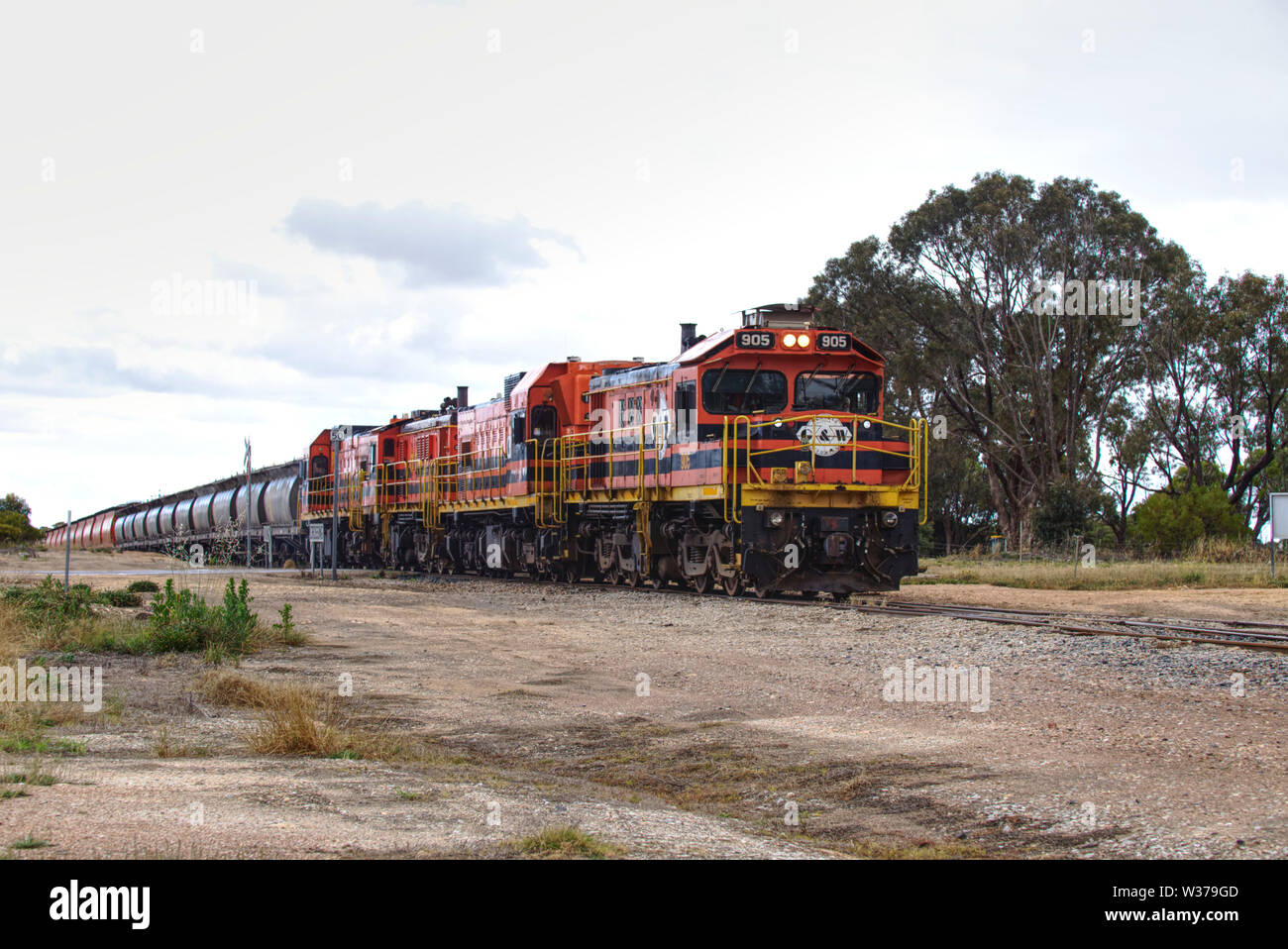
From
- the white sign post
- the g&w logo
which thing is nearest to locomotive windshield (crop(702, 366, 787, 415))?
the g&w logo

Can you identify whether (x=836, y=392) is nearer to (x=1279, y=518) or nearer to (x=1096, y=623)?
(x=1096, y=623)

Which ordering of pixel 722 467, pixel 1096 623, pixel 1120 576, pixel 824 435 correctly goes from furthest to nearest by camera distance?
1. pixel 1120 576
2. pixel 824 435
3. pixel 722 467
4. pixel 1096 623

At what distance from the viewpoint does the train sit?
19641mm

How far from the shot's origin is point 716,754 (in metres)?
9.20

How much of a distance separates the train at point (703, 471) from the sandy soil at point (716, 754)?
3.00 meters

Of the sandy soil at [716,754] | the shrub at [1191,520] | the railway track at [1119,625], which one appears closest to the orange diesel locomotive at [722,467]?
the railway track at [1119,625]

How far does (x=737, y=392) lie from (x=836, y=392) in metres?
1.74

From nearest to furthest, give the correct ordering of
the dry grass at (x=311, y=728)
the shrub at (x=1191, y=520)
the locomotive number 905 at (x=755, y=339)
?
the dry grass at (x=311, y=728), the locomotive number 905 at (x=755, y=339), the shrub at (x=1191, y=520)

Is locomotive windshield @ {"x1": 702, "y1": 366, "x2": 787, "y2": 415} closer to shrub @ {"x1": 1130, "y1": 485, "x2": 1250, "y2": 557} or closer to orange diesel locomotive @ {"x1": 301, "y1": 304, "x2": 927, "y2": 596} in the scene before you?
orange diesel locomotive @ {"x1": 301, "y1": 304, "x2": 927, "y2": 596}

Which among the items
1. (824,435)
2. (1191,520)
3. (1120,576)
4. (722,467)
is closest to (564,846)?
(722,467)

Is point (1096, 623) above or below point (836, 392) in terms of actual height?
below

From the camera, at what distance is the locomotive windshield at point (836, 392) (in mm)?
21156

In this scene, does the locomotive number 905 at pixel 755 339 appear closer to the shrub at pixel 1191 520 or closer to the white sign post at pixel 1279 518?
the white sign post at pixel 1279 518
